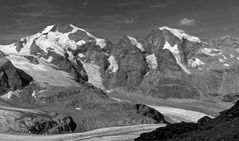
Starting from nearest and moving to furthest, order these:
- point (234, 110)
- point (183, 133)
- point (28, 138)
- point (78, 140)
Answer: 1. point (183, 133)
2. point (234, 110)
3. point (78, 140)
4. point (28, 138)

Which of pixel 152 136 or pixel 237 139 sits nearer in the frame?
pixel 237 139

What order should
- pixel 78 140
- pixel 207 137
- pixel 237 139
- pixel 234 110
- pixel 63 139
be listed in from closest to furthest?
1. pixel 237 139
2. pixel 207 137
3. pixel 234 110
4. pixel 78 140
5. pixel 63 139

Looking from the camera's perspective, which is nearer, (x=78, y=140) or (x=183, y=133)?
(x=183, y=133)

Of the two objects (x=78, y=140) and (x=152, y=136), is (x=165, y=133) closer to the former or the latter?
(x=152, y=136)

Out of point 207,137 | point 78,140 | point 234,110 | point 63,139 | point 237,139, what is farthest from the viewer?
point 63,139

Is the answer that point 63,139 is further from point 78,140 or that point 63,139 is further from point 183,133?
point 183,133

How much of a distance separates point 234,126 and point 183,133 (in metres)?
12.9

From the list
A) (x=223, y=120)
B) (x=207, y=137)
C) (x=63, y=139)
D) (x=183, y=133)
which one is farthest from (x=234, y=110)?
(x=63, y=139)

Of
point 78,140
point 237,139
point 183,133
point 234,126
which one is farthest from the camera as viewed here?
point 78,140

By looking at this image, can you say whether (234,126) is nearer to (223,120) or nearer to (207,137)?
(207,137)

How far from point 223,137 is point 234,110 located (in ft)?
90.8

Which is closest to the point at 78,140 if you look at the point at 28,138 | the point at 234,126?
the point at 28,138

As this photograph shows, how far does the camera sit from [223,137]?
62375 millimetres

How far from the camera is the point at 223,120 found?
275ft
